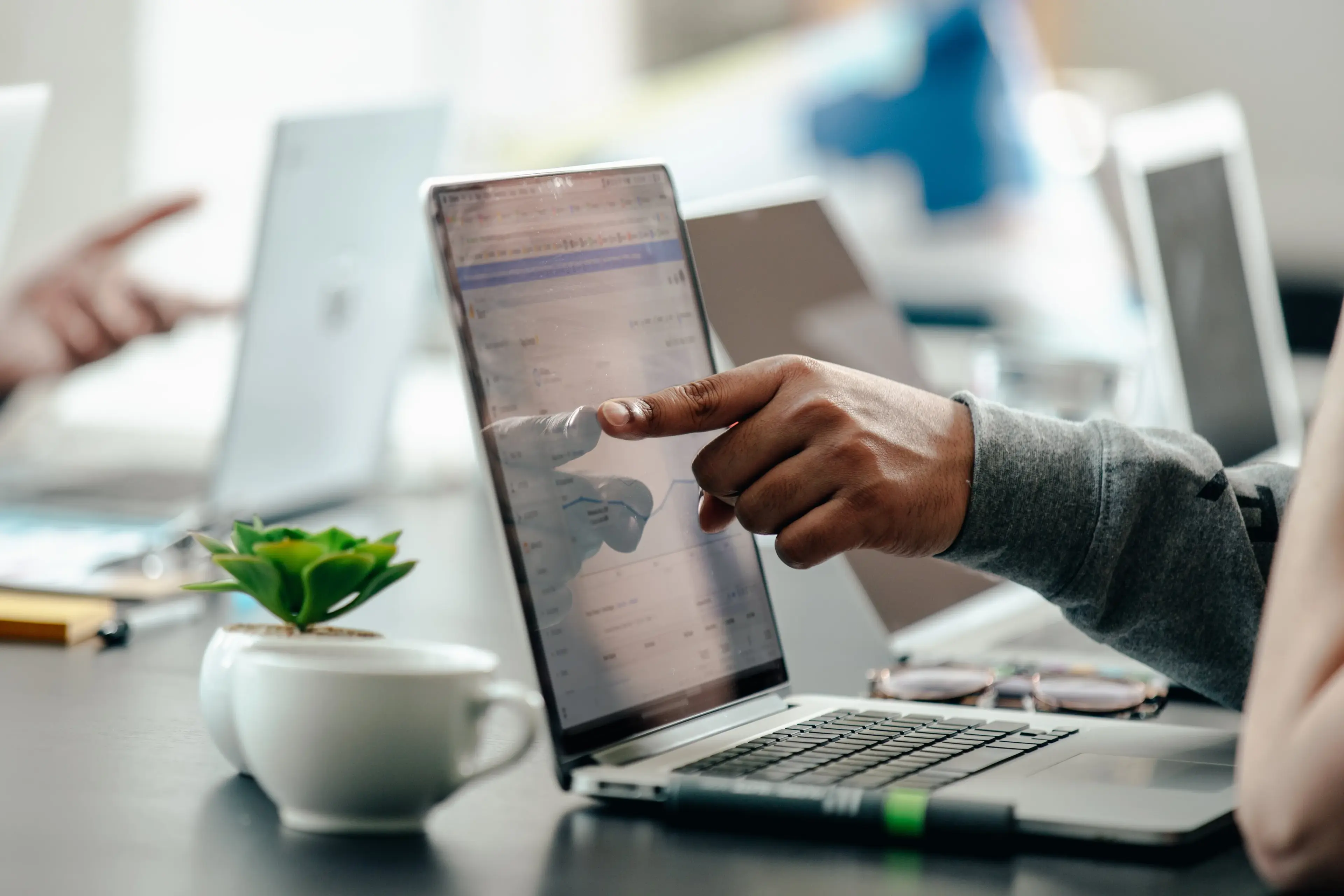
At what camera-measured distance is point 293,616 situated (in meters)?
0.74

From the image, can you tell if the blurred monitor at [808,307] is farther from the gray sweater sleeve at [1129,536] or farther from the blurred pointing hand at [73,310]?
the blurred pointing hand at [73,310]

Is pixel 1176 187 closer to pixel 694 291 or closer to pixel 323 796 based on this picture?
pixel 694 291

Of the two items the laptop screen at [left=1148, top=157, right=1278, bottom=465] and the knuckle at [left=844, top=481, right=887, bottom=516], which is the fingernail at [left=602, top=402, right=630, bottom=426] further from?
the laptop screen at [left=1148, top=157, right=1278, bottom=465]

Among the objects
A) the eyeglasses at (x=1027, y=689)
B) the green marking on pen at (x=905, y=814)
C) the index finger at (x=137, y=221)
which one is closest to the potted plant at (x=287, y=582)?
the green marking on pen at (x=905, y=814)

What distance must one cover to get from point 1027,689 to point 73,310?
110 cm

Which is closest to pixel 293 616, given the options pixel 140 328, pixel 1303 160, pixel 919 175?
pixel 140 328

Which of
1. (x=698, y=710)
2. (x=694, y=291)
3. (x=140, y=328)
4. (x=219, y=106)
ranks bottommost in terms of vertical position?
(x=698, y=710)

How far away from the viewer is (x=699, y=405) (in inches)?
28.5

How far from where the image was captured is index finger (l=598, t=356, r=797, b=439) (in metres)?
0.71

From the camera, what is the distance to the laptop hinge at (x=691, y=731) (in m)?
0.74

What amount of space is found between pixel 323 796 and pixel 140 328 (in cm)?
110

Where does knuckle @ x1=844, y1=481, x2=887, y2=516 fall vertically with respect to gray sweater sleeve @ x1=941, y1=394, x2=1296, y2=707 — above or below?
above

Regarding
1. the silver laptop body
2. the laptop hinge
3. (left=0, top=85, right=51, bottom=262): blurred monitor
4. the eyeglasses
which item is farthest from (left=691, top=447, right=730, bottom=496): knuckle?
the silver laptop body

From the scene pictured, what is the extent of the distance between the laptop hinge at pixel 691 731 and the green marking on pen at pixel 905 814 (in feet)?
0.44
